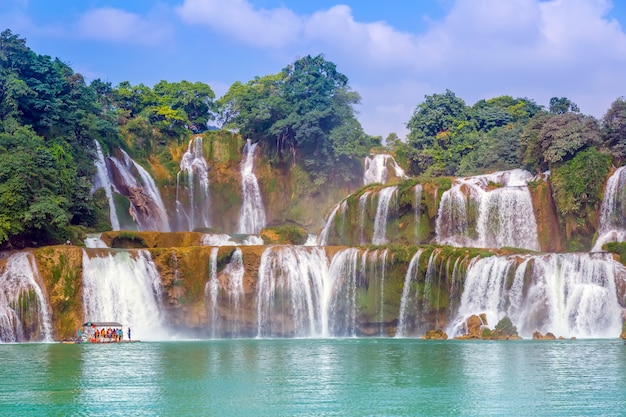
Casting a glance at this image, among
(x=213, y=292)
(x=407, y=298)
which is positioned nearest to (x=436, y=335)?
(x=407, y=298)

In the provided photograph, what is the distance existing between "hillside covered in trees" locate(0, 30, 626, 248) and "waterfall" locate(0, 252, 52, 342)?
8.12 feet

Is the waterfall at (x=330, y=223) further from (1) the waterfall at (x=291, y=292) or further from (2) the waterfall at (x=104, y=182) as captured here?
(2) the waterfall at (x=104, y=182)

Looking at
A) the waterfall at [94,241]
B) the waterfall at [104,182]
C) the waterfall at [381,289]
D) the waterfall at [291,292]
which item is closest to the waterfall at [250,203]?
the waterfall at [104,182]

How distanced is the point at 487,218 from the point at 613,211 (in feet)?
21.2

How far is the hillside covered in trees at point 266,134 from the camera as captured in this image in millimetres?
49938

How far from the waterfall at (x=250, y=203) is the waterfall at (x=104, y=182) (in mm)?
10510

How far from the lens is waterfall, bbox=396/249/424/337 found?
46219 millimetres

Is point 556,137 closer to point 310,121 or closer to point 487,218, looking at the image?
point 487,218

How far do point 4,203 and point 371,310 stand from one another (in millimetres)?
17749

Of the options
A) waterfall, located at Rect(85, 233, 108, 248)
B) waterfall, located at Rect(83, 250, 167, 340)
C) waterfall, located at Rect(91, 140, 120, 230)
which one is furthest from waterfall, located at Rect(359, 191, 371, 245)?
waterfall, located at Rect(91, 140, 120, 230)

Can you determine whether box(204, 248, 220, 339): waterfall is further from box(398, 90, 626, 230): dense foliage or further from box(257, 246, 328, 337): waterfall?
box(398, 90, 626, 230): dense foliage

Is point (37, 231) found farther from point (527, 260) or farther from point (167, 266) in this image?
point (527, 260)

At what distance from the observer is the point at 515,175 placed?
2279 inches

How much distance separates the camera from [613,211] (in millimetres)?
51375
